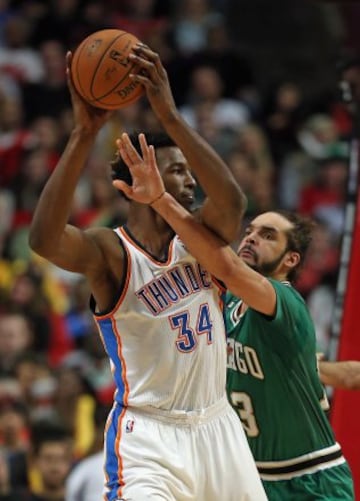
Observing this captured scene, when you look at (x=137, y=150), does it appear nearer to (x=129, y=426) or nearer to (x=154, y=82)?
(x=154, y=82)

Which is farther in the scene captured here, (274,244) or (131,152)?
(274,244)

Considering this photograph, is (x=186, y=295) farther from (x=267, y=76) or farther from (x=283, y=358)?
(x=267, y=76)

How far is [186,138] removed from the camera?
16.8ft

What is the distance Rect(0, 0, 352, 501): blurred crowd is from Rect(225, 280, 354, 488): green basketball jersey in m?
3.12

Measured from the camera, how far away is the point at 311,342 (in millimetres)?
5883

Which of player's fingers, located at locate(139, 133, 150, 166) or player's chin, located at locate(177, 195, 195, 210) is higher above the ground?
player's fingers, located at locate(139, 133, 150, 166)

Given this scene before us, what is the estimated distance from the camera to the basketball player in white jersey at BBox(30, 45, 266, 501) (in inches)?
203

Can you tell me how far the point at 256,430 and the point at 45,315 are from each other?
565cm

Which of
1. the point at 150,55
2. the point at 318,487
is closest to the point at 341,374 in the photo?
the point at 318,487

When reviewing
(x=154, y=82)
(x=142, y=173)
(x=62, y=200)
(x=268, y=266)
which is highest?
(x=154, y=82)

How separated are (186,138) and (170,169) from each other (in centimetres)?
52

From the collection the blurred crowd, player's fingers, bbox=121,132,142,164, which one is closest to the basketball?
player's fingers, bbox=121,132,142,164

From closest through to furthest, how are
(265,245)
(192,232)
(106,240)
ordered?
(192,232) < (106,240) < (265,245)

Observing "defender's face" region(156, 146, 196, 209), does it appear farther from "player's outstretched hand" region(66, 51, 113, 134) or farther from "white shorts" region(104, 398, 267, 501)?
"white shorts" region(104, 398, 267, 501)
